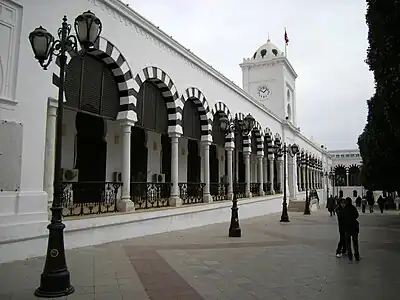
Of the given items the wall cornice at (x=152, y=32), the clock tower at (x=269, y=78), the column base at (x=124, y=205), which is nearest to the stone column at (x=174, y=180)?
the column base at (x=124, y=205)

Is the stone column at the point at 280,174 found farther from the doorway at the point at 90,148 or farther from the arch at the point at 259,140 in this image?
the doorway at the point at 90,148

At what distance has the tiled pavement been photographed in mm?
5606

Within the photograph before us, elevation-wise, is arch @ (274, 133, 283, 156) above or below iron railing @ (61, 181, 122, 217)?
above

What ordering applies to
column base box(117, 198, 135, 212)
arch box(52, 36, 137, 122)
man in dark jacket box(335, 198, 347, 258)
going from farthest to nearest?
column base box(117, 198, 135, 212)
arch box(52, 36, 137, 122)
man in dark jacket box(335, 198, 347, 258)

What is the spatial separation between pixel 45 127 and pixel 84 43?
3.40 metres

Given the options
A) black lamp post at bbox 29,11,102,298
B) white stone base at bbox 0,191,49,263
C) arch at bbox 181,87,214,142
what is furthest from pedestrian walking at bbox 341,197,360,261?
arch at bbox 181,87,214,142

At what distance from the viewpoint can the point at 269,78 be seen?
35.0 meters

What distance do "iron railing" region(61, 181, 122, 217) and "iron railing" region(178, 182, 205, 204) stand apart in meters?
3.66

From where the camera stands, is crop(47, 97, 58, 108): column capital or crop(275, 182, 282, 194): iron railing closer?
crop(47, 97, 58, 108): column capital

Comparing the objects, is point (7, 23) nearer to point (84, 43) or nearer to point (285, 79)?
point (84, 43)

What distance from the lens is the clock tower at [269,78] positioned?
34.4m

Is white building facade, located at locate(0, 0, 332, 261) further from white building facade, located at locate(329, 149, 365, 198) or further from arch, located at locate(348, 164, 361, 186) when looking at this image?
arch, located at locate(348, 164, 361, 186)

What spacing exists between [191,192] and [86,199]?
6.20m

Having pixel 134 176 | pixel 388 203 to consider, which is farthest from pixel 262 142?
pixel 388 203
